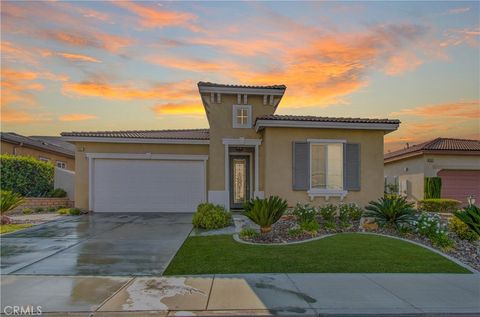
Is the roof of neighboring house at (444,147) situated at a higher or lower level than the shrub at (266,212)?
higher

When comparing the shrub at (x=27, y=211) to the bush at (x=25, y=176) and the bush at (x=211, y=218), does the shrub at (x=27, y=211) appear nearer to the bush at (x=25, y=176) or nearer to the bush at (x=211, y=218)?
the bush at (x=25, y=176)

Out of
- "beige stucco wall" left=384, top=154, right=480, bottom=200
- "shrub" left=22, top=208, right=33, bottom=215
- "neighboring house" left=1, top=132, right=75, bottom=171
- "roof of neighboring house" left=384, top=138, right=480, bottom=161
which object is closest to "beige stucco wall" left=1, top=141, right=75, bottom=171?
"neighboring house" left=1, top=132, right=75, bottom=171

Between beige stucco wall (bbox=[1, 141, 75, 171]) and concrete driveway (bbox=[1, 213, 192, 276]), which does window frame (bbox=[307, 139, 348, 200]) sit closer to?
concrete driveway (bbox=[1, 213, 192, 276])

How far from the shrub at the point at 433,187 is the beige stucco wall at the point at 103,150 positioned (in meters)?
12.4

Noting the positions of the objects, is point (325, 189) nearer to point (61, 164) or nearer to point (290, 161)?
point (290, 161)

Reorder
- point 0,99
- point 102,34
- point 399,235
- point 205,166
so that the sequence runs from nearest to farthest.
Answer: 1. point 399,235
2. point 102,34
3. point 0,99
4. point 205,166

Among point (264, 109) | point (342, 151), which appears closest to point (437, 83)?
point (342, 151)

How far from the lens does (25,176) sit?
60.6 ft

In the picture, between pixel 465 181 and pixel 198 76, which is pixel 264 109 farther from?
pixel 465 181

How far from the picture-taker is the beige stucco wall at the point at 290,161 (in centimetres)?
1314

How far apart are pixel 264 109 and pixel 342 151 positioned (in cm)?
398

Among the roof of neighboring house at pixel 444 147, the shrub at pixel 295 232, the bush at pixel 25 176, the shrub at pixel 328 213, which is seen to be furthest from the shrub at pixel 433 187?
the bush at pixel 25 176

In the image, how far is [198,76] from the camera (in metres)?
16.0

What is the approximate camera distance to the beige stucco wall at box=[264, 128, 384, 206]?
43.1 feet
